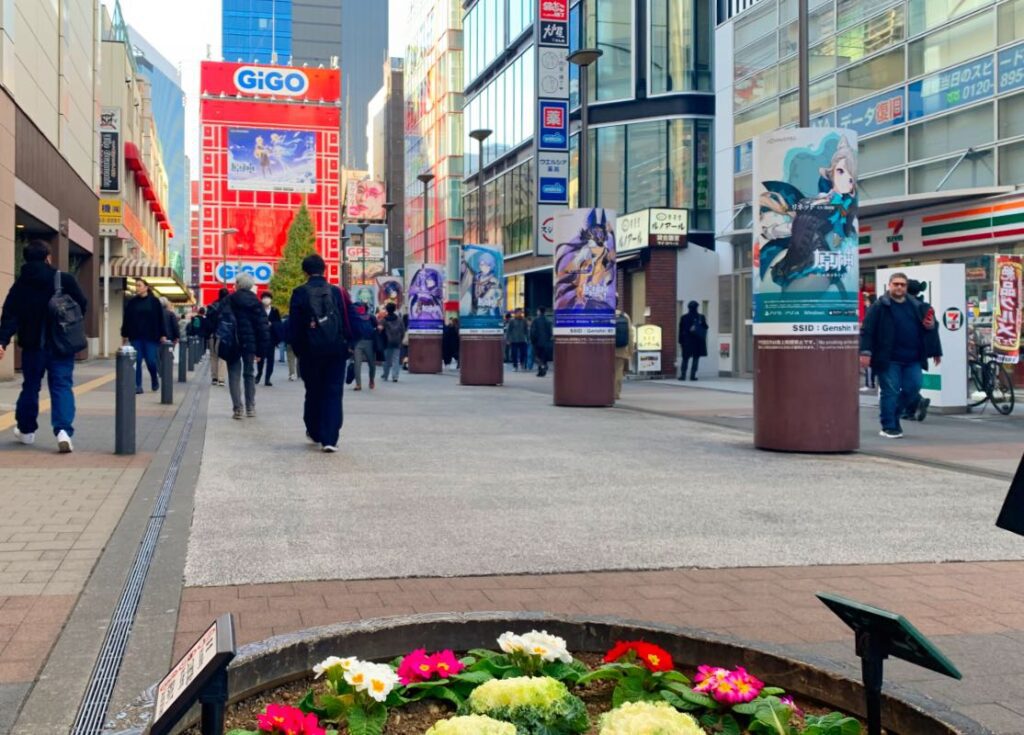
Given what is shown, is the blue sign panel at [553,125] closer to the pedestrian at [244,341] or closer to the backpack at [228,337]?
the pedestrian at [244,341]

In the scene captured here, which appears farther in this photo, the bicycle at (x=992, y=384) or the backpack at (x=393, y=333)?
the backpack at (x=393, y=333)

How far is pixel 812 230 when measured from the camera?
409 inches

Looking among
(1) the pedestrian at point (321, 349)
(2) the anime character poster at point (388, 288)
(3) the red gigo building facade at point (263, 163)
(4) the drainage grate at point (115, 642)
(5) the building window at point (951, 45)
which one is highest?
(3) the red gigo building facade at point (263, 163)

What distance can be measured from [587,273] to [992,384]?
232 inches

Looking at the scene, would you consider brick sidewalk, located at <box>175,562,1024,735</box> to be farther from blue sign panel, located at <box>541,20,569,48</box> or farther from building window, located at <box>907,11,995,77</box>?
blue sign panel, located at <box>541,20,569,48</box>

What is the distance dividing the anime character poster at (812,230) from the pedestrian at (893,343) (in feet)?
6.70

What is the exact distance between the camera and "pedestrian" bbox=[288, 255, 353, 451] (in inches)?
399

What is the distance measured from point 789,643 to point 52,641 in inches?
106

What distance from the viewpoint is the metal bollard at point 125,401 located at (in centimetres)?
935

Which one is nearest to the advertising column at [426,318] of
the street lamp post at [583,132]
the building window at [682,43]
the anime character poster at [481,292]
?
the anime character poster at [481,292]

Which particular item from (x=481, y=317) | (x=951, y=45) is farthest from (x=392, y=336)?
(x=951, y=45)

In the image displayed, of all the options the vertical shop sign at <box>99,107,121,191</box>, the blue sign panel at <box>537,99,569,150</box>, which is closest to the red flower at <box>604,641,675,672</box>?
the blue sign panel at <box>537,99,569,150</box>

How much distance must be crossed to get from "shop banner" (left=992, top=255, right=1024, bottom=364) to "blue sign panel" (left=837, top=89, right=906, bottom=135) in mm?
6159

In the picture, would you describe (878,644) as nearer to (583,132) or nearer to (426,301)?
(583,132)
